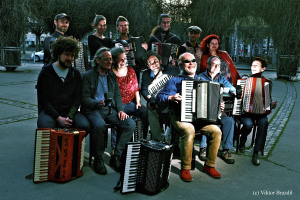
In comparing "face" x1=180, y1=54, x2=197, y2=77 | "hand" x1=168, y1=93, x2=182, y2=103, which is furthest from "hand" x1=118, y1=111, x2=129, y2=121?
"face" x1=180, y1=54, x2=197, y2=77

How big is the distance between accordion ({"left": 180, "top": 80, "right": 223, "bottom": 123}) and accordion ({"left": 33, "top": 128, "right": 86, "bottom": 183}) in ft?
4.14

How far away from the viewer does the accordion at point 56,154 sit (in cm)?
321

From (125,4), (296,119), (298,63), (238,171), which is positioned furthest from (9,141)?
(125,4)

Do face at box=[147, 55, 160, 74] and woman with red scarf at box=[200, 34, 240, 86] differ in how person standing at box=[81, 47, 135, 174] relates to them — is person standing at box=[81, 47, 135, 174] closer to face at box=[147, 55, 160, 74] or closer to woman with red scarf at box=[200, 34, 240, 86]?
face at box=[147, 55, 160, 74]

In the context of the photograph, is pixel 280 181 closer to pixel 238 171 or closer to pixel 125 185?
pixel 238 171

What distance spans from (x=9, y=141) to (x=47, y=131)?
6.10ft

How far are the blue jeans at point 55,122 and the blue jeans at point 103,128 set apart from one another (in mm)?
80

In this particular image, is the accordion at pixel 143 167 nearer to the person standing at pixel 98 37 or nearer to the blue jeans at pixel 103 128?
the blue jeans at pixel 103 128

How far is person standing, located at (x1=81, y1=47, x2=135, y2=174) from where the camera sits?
3713 millimetres

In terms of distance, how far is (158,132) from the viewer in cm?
437

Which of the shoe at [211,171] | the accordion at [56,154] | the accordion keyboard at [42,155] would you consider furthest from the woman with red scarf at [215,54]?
the accordion keyboard at [42,155]

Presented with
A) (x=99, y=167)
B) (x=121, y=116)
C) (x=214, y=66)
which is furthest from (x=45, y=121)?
(x=214, y=66)

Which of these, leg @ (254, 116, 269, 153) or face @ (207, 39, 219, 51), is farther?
face @ (207, 39, 219, 51)

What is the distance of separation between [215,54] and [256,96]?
1.00m
